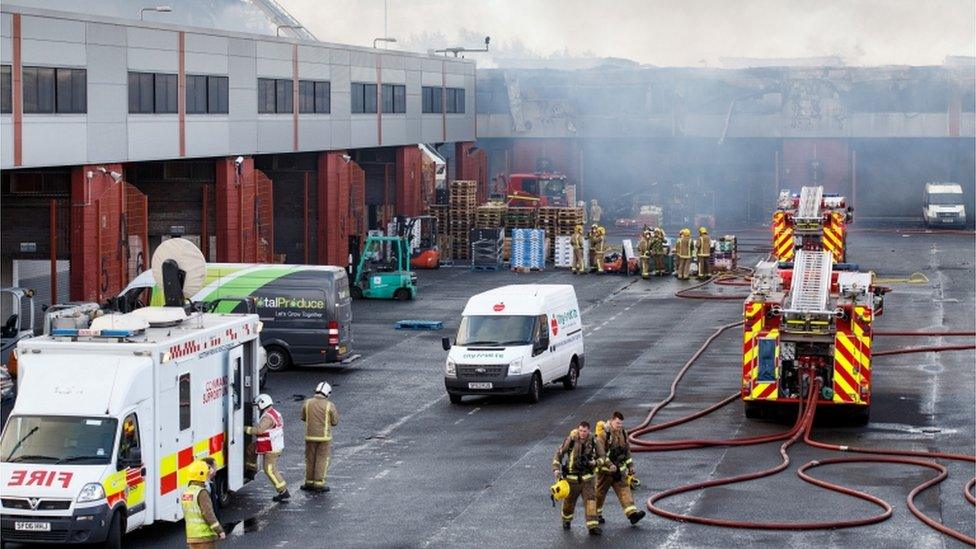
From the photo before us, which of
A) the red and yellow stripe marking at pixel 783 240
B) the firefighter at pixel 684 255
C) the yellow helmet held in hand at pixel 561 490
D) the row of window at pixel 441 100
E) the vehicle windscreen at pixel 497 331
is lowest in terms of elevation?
the yellow helmet held in hand at pixel 561 490

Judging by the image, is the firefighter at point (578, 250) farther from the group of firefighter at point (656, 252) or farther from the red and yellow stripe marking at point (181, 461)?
the red and yellow stripe marking at point (181, 461)

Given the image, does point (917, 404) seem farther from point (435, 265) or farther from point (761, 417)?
point (435, 265)

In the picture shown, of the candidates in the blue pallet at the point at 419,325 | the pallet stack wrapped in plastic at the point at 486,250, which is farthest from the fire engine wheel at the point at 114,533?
the pallet stack wrapped in plastic at the point at 486,250

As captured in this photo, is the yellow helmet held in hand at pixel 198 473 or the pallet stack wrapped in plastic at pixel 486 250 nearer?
the yellow helmet held in hand at pixel 198 473

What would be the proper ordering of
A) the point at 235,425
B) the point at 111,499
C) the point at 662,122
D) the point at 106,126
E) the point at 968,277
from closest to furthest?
the point at 111,499 → the point at 235,425 → the point at 106,126 → the point at 968,277 → the point at 662,122

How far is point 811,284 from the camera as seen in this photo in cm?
2753

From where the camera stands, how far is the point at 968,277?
176ft

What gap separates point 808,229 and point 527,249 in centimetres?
1624

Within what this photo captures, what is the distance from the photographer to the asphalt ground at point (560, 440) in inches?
792

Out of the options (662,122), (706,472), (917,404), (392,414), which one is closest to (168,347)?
(706,472)

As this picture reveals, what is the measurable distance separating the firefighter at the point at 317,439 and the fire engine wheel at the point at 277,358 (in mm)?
12262

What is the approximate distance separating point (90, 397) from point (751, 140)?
66989mm

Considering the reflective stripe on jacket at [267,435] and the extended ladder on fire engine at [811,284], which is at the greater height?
the extended ladder on fire engine at [811,284]

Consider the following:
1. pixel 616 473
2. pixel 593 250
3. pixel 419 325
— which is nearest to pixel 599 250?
pixel 593 250
